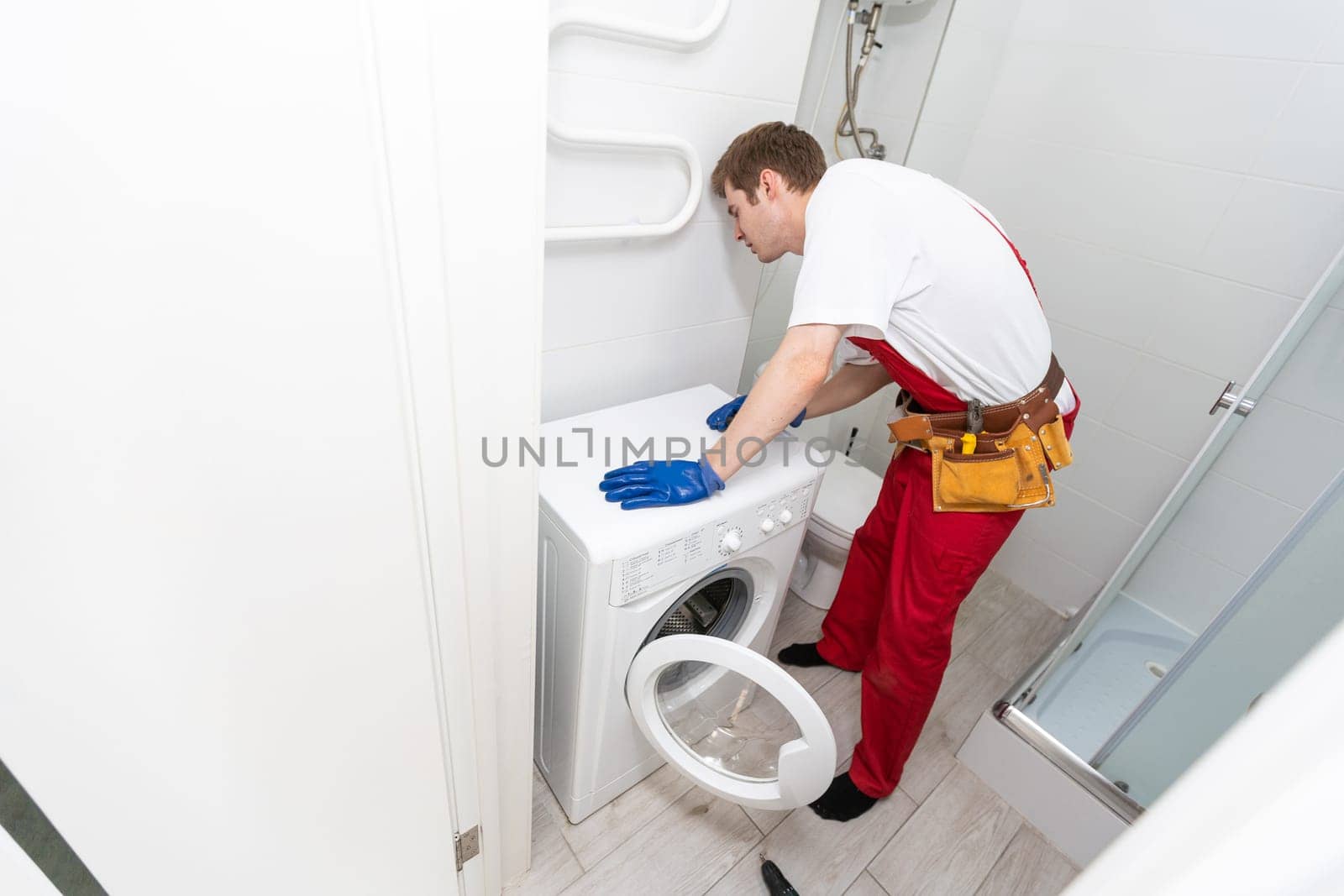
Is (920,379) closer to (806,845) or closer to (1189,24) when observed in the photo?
(806,845)

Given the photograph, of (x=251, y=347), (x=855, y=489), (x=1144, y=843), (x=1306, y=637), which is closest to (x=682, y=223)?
(x=251, y=347)

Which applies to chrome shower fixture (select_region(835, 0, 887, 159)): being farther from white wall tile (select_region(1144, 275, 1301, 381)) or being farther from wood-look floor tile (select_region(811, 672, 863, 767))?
wood-look floor tile (select_region(811, 672, 863, 767))

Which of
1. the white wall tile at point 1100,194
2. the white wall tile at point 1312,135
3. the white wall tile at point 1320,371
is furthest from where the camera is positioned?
the white wall tile at point 1100,194

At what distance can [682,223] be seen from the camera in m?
1.18

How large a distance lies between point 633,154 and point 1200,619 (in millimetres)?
2098

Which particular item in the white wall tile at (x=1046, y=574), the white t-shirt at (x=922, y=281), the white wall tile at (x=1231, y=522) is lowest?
the white wall tile at (x=1046, y=574)

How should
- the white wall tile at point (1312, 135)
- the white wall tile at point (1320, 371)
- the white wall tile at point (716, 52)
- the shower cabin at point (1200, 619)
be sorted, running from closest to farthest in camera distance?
1. the white wall tile at point (716, 52)
2. the shower cabin at point (1200, 619)
3. the white wall tile at point (1312, 135)
4. the white wall tile at point (1320, 371)

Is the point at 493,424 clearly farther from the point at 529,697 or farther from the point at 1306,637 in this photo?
the point at 1306,637

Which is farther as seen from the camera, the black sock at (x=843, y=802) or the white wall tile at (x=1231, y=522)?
the white wall tile at (x=1231, y=522)

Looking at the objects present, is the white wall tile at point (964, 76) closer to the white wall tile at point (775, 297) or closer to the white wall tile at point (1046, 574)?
the white wall tile at point (775, 297)

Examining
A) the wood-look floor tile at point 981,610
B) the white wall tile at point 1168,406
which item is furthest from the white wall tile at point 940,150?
the wood-look floor tile at point 981,610

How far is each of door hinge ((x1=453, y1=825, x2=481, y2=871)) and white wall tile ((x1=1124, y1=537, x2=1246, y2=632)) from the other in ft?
6.35

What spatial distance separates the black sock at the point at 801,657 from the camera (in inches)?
68.4

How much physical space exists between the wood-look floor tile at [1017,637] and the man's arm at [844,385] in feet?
3.14
